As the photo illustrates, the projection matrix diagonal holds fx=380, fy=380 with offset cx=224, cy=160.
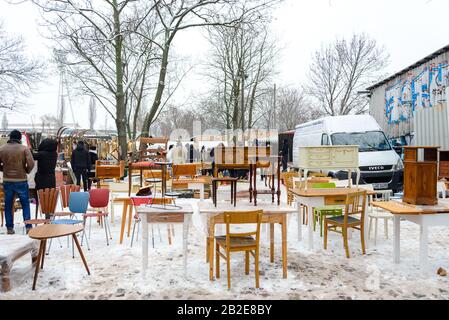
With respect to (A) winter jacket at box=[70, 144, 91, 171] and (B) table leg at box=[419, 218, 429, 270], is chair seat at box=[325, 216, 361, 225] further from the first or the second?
(A) winter jacket at box=[70, 144, 91, 171]

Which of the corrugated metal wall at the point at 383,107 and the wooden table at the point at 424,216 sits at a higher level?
the corrugated metal wall at the point at 383,107

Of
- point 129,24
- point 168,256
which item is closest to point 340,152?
point 168,256

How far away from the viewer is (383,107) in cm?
1916

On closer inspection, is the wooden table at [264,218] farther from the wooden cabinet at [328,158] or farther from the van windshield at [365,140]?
the van windshield at [365,140]

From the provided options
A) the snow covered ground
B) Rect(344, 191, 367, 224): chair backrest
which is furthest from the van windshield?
Rect(344, 191, 367, 224): chair backrest

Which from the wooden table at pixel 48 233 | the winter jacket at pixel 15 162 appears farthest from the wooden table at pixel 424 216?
the winter jacket at pixel 15 162

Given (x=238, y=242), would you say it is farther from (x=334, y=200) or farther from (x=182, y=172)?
(x=182, y=172)

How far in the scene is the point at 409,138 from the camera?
53.2 feet

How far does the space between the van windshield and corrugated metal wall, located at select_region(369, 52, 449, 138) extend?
11.9 ft

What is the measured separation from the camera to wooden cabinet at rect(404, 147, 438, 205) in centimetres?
543

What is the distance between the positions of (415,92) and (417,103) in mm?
479

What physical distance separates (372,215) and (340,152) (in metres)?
1.38

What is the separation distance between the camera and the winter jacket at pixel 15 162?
7.50 m

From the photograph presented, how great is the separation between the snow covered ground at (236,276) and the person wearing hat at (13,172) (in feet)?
4.78
